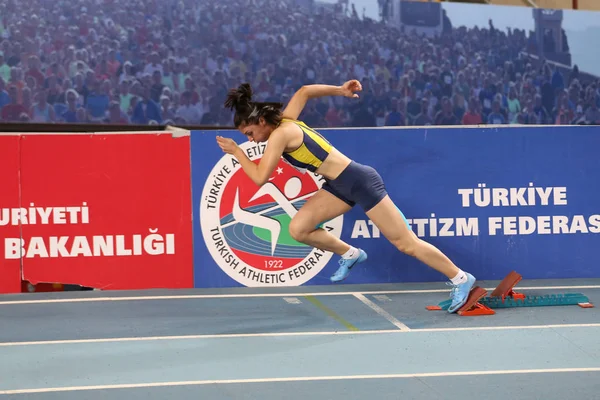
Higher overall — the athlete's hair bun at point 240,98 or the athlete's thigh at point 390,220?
the athlete's hair bun at point 240,98

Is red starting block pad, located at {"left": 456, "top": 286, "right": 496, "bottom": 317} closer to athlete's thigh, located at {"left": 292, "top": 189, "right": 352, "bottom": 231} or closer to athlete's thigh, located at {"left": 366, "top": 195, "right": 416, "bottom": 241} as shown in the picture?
athlete's thigh, located at {"left": 366, "top": 195, "right": 416, "bottom": 241}

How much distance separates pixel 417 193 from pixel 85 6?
38.1 ft

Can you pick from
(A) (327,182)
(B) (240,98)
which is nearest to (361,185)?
(A) (327,182)

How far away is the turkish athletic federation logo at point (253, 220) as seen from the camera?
8039 mm

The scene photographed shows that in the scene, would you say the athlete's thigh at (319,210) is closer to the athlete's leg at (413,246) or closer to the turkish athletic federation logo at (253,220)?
the athlete's leg at (413,246)

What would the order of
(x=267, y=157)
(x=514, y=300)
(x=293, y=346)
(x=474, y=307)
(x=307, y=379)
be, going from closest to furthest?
(x=307, y=379)
(x=293, y=346)
(x=267, y=157)
(x=474, y=307)
(x=514, y=300)

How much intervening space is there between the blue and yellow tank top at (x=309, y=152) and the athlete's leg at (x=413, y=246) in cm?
59

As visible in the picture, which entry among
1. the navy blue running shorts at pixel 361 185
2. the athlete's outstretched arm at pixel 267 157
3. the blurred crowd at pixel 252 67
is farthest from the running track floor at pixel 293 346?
the blurred crowd at pixel 252 67

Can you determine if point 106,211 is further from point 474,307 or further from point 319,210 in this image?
point 474,307

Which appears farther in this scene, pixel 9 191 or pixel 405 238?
pixel 9 191

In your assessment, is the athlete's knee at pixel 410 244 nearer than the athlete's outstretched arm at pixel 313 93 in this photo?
Yes

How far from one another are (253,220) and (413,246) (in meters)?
1.85

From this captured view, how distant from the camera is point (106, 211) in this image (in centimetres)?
795

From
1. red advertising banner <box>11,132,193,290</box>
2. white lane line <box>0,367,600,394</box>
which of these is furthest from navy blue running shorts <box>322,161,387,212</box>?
white lane line <box>0,367,600,394</box>
